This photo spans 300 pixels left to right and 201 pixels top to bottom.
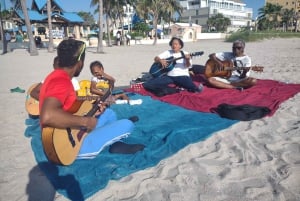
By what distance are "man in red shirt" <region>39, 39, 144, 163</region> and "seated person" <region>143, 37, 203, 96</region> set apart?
299 centimetres

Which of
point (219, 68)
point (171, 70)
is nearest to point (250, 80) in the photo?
point (219, 68)

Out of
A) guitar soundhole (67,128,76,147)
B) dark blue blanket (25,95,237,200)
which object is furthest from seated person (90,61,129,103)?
guitar soundhole (67,128,76,147)

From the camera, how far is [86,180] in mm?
2945

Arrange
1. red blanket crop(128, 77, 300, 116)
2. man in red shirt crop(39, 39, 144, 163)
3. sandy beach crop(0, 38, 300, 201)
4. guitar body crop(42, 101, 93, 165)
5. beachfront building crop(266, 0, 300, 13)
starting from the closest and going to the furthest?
man in red shirt crop(39, 39, 144, 163) < guitar body crop(42, 101, 93, 165) < sandy beach crop(0, 38, 300, 201) < red blanket crop(128, 77, 300, 116) < beachfront building crop(266, 0, 300, 13)

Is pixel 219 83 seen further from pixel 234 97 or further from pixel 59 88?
pixel 59 88

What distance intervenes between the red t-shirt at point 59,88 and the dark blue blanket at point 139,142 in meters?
0.94

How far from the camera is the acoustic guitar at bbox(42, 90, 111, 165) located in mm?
2475

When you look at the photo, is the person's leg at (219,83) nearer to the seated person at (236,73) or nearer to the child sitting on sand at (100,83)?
the seated person at (236,73)

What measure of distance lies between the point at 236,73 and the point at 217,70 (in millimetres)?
507

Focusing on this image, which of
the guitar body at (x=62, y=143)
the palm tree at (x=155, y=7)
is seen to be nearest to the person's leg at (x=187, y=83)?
the guitar body at (x=62, y=143)

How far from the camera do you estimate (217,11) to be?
8956 cm

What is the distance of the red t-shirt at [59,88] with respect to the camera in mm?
2262

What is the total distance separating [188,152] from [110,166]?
3.39 feet

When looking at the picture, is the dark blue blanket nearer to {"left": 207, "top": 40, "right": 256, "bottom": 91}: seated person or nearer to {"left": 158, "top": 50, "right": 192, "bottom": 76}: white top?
{"left": 158, "top": 50, "right": 192, "bottom": 76}: white top
